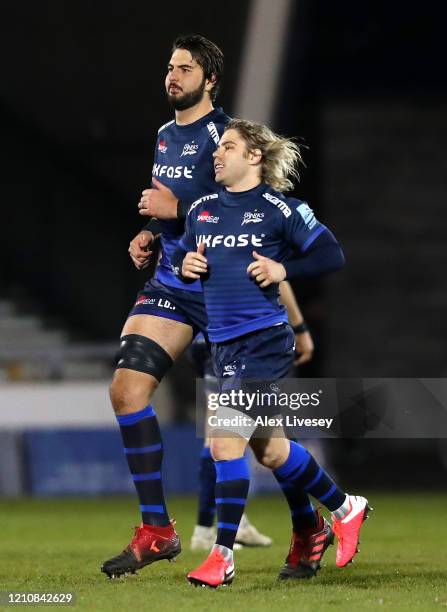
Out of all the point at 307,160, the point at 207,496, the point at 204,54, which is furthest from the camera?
the point at 307,160

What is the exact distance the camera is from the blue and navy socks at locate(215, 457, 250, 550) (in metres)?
6.08

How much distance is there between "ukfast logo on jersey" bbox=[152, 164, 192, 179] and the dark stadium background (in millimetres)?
7610

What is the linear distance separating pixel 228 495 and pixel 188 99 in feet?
6.88

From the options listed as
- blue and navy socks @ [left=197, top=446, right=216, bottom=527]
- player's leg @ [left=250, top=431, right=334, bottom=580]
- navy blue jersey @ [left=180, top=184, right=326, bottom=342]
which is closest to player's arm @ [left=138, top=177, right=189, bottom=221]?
navy blue jersey @ [left=180, top=184, right=326, bottom=342]

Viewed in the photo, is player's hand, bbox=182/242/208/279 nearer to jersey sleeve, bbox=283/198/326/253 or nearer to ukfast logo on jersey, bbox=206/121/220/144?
jersey sleeve, bbox=283/198/326/253

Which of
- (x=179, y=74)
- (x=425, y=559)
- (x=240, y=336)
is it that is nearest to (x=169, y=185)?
(x=179, y=74)

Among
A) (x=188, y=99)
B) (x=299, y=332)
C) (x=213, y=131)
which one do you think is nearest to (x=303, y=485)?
(x=213, y=131)

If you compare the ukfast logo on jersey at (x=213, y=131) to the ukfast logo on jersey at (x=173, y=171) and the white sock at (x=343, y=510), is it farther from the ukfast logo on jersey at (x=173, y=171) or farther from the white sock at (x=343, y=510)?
the white sock at (x=343, y=510)

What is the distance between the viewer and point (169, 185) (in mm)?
6980

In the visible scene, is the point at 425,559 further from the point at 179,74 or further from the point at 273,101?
the point at 273,101

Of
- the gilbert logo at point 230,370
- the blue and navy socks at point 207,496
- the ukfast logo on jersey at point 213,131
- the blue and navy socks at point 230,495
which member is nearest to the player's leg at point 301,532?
the blue and navy socks at point 230,495

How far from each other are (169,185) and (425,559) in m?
2.59

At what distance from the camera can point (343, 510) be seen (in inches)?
259

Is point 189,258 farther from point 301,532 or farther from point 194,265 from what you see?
point 301,532
